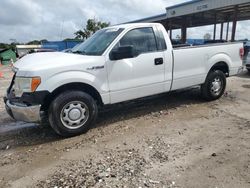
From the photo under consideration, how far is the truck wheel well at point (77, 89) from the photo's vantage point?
4.83m

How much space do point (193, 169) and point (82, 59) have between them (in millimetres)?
2718

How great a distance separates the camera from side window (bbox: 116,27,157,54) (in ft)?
18.2

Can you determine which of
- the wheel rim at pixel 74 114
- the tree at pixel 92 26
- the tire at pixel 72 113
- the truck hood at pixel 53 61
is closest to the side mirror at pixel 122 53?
the truck hood at pixel 53 61

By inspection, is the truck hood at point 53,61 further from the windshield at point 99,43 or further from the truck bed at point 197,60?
the truck bed at point 197,60

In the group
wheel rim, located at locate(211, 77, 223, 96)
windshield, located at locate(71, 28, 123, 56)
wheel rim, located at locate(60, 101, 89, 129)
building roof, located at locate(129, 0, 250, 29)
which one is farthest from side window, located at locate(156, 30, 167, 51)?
building roof, located at locate(129, 0, 250, 29)

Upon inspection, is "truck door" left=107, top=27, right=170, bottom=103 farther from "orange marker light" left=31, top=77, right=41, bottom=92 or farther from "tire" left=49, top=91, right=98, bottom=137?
"orange marker light" left=31, top=77, right=41, bottom=92

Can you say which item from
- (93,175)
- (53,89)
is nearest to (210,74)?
(53,89)

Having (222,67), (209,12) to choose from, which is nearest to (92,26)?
(209,12)

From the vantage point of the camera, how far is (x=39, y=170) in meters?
3.83

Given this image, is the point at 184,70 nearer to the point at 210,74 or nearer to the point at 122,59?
the point at 210,74

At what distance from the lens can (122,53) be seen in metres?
5.12

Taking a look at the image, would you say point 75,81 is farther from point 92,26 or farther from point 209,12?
point 92,26

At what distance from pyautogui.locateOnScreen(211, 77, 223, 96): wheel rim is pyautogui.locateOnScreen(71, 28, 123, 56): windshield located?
291 cm

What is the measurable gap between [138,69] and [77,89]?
1.30m
